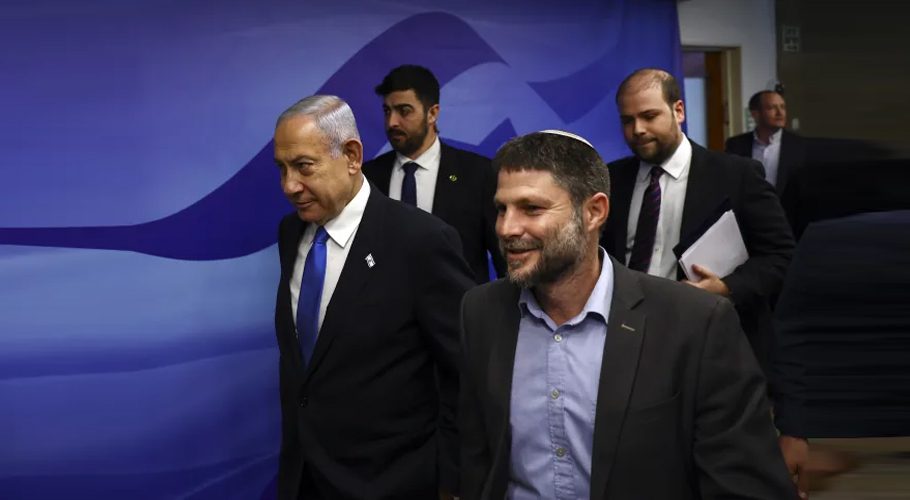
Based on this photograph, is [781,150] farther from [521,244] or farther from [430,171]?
[521,244]

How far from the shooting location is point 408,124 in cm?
397

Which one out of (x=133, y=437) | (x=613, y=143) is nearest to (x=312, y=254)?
(x=133, y=437)

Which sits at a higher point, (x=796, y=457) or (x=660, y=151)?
(x=660, y=151)

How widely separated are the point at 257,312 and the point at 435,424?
55.4 inches

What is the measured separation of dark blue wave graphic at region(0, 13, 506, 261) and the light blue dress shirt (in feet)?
6.86

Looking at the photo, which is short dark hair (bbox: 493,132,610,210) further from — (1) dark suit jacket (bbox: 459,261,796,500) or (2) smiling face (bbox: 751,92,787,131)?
(2) smiling face (bbox: 751,92,787,131)

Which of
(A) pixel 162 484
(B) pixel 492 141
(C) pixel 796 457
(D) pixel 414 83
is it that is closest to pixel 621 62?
(B) pixel 492 141

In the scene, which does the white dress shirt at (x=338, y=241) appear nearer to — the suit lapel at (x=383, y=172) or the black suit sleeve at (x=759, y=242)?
the black suit sleeve at (x=759, y=242)

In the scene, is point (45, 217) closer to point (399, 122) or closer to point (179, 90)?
point (179, 90)

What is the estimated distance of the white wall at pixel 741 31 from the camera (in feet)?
27.0

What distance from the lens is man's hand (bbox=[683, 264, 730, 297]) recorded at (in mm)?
3059

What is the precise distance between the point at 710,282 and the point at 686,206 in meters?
0.25

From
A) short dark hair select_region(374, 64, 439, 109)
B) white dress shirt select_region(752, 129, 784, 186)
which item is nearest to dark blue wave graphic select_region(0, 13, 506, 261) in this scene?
short dark hair select_region(374, 64, 439, 109)

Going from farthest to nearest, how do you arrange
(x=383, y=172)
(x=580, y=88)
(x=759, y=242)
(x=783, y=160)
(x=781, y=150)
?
(x=781, y=150)
(x=783, y=160)
(x=580, y=88)
(x=383, y=172)
(x=759, y=242)
